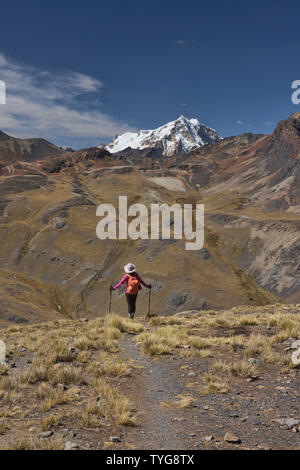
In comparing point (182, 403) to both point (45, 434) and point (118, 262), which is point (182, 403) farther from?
point (118, 262)

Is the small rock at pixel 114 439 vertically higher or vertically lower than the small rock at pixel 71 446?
lower

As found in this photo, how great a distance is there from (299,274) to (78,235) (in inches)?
2815

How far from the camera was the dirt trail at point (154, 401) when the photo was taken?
6.14 metres

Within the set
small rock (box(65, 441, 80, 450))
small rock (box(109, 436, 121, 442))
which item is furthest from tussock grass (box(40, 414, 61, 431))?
small rock (box(109, 436, 121, 442))

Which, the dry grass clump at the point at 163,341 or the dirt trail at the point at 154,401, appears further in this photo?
the dry grass clump at the point at 163,341

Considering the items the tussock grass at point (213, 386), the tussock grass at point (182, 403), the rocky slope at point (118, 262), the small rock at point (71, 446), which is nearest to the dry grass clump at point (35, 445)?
the small rock at point (71, 446)

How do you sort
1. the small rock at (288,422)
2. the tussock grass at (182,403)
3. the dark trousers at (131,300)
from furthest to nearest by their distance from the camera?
the dark trousers at (131,300) < the tussock grass at (182,403) < the small rock at (288,422)

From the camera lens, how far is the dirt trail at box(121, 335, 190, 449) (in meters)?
6.14

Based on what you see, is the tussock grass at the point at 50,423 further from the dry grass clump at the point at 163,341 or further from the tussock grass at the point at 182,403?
the dry grass clump at the point at 163,341

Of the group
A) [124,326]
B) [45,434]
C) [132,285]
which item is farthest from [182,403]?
[132,285]

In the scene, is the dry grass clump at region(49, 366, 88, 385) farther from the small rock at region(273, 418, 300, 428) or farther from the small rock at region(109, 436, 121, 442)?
the small rock at region(273, 418, 300, 428)

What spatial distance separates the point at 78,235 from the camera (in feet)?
393

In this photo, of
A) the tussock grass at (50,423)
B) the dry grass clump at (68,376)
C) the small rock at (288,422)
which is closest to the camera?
the tussock grass at (50,423)
